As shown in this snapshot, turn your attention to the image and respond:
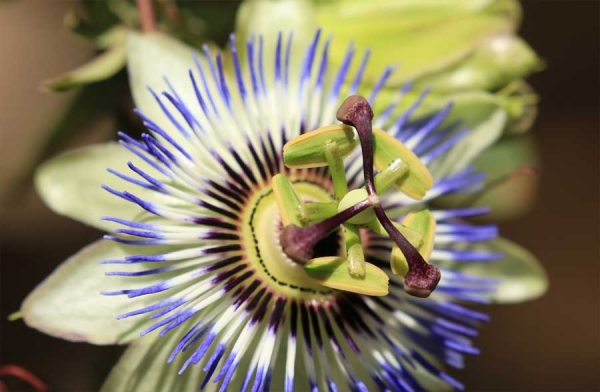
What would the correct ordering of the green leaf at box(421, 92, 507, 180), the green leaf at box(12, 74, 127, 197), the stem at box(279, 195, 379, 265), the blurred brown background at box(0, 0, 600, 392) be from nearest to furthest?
the stem at box(279, 195, 379, 265), the green leaf at box(421, 92, 507, 180), the green leaf at box(12, 74, 127, 197), the blurred brown background at box(0, 0, 600, 392)

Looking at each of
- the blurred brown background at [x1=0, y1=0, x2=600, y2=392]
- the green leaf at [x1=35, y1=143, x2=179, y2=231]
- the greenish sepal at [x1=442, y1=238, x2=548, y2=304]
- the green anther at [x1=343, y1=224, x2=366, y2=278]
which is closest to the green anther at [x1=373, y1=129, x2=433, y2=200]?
the green anther at [x1=343, y1=224, x2=366, y2=278]

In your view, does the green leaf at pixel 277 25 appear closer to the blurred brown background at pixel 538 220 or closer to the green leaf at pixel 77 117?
the green leaf at pixel 77 117

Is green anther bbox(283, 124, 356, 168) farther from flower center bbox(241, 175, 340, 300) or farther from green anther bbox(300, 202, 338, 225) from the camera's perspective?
flower center bbox(241, 175, 340, 300)

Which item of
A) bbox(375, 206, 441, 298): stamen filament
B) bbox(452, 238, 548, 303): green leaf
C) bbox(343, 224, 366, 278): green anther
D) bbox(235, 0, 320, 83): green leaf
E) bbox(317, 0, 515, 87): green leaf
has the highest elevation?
bbox(235, 0, 320, 83): green leaf

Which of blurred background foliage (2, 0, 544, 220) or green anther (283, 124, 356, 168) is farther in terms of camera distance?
blurred background foliage (2, 0, 544, 220)

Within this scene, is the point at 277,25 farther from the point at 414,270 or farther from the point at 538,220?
the point at 538,220

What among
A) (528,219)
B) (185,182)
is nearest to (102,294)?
(185,182)

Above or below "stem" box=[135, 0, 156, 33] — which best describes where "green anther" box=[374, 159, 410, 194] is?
below

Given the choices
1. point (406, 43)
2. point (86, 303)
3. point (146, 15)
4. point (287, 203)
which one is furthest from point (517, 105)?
point (86, 303)
